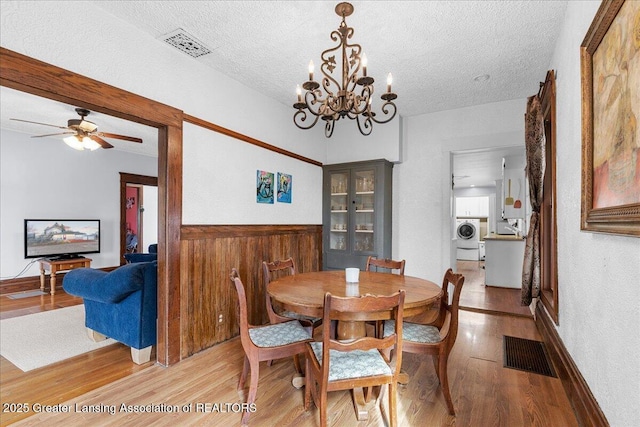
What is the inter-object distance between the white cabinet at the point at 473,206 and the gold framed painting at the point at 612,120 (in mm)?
9241

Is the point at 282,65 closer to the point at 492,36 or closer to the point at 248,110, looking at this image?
the point at 248,110

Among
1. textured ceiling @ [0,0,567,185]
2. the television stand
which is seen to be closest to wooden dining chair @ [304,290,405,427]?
textured ceiling @ [0,0,567,185]

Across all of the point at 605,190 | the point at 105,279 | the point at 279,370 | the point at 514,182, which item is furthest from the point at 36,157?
the point at 514,182

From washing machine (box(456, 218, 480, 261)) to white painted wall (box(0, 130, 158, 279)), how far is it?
894 cm

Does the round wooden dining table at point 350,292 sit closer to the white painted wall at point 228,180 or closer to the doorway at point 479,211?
the white painted wall at point 228,180

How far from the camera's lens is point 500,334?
10.8 feet

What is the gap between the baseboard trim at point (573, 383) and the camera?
1582 millimetres

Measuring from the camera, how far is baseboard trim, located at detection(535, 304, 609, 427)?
1.58 metres

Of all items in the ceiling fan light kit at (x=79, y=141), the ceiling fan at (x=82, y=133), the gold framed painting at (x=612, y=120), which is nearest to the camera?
the gold framed painting at (x=612, y=120)

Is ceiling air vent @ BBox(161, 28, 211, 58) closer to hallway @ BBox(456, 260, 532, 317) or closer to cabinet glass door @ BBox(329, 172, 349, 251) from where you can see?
cabinet glass door @ BBox(329, 172, 349, 251)

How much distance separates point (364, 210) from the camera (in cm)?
438

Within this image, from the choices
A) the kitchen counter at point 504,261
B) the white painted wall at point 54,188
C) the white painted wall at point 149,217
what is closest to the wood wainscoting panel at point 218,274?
the kitchen counter at point 504,261

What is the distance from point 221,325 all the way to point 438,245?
2.92 m

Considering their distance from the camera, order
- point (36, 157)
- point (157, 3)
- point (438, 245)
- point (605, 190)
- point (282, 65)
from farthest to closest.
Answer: point (36, 157)
point (438, 245)
point (282, 65)
point (157, 3)
point (605, 190)
